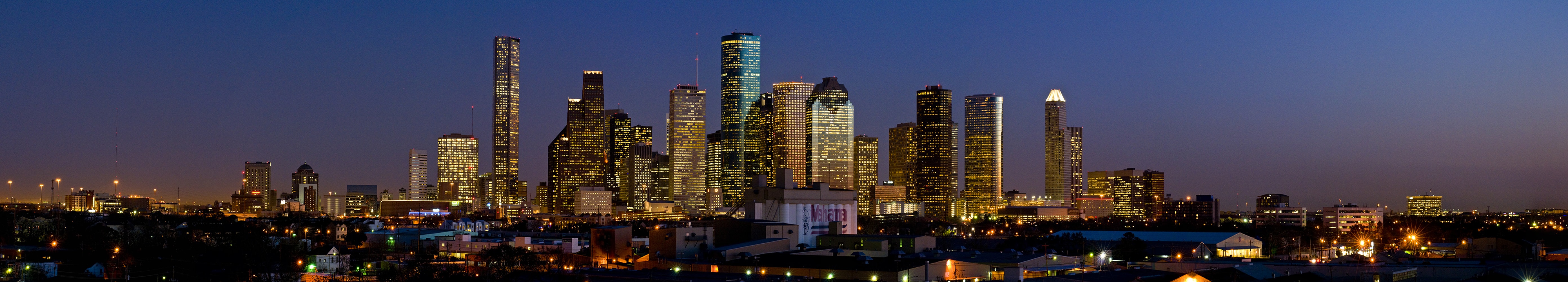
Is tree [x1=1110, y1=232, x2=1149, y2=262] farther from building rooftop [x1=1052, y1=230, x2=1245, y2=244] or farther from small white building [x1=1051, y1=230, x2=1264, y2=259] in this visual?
building rooftop [x1=1052, y1=230, x2=1245, y2=244]

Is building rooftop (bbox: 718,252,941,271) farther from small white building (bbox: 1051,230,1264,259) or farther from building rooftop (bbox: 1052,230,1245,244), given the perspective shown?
building rooftop (bbox: 1052,230,1245,244)

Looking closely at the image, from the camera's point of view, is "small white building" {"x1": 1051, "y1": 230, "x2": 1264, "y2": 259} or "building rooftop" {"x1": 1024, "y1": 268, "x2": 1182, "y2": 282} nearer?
"building rooftop" {"x1": 1024, "y1": 268, "x2": 1182, "y2": 282}

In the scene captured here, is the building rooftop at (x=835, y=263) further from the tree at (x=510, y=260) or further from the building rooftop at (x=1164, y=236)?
the building rooftop at (x=1164, y=236)

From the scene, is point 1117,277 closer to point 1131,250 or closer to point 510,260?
point 1131,250

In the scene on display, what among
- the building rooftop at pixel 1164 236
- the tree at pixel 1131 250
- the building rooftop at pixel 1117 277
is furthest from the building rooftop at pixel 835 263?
the building rooftop at pixel 1164 236

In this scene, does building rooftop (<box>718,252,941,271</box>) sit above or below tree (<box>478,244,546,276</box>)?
above

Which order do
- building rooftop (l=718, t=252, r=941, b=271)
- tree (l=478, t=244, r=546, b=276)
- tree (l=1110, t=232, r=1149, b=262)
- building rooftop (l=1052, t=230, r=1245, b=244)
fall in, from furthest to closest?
1. building rooftop (l=1052, t=230, r=1245, b=244)
2. tree (l=1110, t=232, r=1149, b=262)
3. tree (l=478, t=244, r=546, b=276)
4. building rooftop (l=718, t=252, r=941, b=271)

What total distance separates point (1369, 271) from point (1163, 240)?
156ft

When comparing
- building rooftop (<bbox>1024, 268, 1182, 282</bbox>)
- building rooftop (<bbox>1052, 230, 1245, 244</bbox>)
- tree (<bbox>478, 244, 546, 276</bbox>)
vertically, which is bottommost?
building rooftop (<bbox>1052, 230, 1245, 244</bbox>)

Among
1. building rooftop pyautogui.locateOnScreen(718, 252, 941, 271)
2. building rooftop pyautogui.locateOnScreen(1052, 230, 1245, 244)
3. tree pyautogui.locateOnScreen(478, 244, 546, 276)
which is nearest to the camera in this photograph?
building rooftop pyautogui.locateOnScreen(718, 252, 941, 271)

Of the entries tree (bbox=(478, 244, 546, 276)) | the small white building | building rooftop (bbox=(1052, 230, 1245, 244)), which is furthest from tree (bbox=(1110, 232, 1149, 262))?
tree (bbox=(478, 244, 546, 276))

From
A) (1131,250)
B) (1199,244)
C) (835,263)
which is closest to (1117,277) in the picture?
(835,263)

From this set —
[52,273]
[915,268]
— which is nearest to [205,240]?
[52,273]

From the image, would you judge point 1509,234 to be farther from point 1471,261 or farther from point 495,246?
point 495,246
